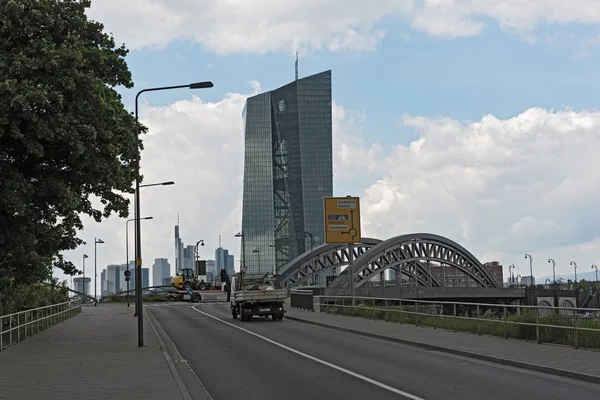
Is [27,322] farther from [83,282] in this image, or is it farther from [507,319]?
[83,282]

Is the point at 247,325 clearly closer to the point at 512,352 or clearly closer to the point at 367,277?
the point at 512,352

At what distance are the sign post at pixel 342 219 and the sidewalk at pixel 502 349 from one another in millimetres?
15541

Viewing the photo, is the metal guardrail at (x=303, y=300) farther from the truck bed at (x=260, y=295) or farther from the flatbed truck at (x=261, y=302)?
the truck bed at (x=260, y=295)

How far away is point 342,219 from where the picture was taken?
146 ft

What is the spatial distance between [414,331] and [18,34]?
16724 mm

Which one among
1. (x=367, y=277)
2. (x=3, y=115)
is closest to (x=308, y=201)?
(x=367, y=277)

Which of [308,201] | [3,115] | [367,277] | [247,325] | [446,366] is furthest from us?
[308,201]

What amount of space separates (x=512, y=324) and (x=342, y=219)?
2386 cm

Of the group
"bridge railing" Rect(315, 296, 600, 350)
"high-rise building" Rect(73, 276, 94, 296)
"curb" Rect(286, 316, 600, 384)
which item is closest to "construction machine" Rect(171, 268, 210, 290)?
"high-rise building" Rect(73, 276, 94, 296)

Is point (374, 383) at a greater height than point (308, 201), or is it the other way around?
point (308, 201)

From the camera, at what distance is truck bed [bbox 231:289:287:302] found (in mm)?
36688

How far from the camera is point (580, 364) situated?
1495 cm

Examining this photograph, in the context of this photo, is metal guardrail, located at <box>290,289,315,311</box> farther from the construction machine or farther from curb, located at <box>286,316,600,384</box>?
the construction machine

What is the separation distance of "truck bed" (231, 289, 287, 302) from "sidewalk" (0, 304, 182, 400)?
1063 centimetres
